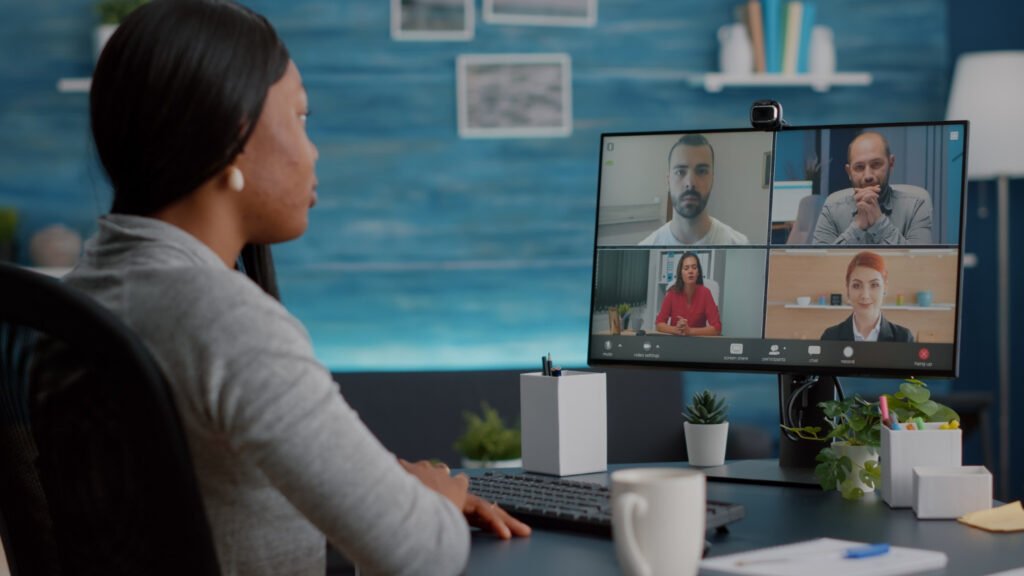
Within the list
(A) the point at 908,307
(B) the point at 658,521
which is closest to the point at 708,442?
(A) the point at 908,307

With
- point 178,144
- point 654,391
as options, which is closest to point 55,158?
point 654,391

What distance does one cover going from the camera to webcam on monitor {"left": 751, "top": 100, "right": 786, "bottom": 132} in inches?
74.7

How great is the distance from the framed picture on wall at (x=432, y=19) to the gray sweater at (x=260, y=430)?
130 inches

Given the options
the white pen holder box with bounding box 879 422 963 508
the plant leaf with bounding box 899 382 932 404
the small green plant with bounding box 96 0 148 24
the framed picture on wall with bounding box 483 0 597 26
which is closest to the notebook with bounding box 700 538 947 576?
the white pen holder box with bounding box 879 422 963 508

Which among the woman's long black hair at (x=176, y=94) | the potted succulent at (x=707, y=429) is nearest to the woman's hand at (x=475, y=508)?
the woman's long black hair at (x=176, y=94)

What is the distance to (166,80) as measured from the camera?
1.18m

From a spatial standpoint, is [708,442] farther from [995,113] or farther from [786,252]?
[995,113]

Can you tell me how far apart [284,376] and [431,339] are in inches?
134

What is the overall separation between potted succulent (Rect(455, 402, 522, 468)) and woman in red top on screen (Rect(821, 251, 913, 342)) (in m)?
1.82

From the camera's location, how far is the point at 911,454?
5.31 feet

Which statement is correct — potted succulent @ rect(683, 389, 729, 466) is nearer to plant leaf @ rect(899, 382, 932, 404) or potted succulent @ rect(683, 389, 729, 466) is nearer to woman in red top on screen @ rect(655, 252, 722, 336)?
woman in red top on screen @ rect(655, 252, 722, 336)

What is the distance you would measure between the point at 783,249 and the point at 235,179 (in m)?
0.94

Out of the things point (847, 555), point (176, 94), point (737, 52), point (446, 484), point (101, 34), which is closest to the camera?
point (176, 94)

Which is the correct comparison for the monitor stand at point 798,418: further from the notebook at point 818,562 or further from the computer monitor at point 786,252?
the notebook at point 818,562
